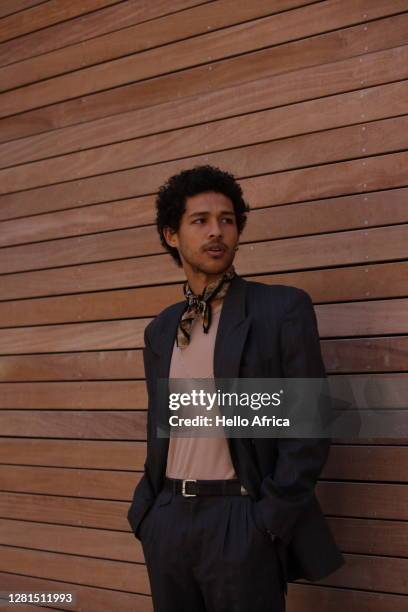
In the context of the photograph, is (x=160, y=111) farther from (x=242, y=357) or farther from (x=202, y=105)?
(x=242, y=357)

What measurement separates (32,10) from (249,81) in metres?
1.64

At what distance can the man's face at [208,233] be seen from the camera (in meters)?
3.14

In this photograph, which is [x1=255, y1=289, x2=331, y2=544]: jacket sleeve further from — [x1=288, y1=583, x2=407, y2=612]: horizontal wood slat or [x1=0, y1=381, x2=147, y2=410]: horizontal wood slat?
[x1=0, y1=381, x2=147, y2=410]: horizontal wood slat

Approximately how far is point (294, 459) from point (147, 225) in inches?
71.2

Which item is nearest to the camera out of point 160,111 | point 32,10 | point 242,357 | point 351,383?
point 242,357

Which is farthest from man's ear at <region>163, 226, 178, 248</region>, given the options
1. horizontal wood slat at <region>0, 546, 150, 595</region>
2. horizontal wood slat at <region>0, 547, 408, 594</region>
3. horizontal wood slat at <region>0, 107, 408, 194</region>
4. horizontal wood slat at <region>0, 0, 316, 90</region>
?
horizontal wood slat at <region>0, 546, 150, 595</region>

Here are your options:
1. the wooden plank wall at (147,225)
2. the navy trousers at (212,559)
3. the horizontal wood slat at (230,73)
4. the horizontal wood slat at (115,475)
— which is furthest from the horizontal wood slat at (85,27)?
the navy trousers at (212,559)

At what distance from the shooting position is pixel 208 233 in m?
3.14

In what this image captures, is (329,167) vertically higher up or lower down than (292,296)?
higher up

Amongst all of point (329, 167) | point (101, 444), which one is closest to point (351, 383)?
point (329, 167)

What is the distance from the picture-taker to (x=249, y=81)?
3887mm

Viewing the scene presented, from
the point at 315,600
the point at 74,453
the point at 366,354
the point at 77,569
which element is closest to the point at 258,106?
the point at 366,354

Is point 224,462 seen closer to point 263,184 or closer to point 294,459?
point 294,459

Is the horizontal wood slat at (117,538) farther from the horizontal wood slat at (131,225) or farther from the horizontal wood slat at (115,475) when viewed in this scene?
the horizontal wood slat at (131,225)
